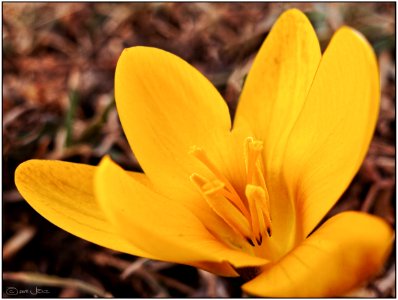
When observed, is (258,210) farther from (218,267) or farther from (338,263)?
(338,263)

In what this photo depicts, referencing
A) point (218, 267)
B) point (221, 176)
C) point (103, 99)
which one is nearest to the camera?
point (218, 267)

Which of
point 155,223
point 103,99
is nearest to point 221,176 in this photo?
point 155,223

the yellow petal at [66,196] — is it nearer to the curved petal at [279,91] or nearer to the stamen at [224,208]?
the stamen at [224,208]

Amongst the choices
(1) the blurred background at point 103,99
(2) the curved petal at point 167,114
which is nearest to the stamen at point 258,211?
(2) the curved petal at point 167,114

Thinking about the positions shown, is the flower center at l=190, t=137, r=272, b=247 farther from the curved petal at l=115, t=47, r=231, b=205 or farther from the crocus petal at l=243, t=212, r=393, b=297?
the crocus petal at l=243, t=212, r=393, b=297

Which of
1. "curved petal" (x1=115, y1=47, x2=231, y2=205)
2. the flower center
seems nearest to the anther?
the flower center
